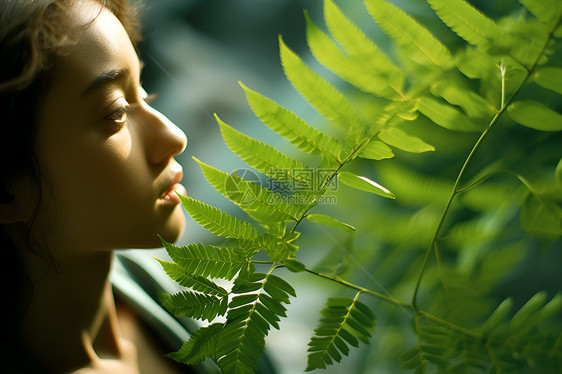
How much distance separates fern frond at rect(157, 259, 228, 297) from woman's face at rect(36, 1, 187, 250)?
0.08 m

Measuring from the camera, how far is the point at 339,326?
0.98ft

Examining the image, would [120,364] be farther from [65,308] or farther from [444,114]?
[444,114]

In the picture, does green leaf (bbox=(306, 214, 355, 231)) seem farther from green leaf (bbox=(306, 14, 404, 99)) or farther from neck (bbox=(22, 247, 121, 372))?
neck (bbox=(22, 247, 121, 372))

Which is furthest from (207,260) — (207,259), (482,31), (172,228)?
(482,31)

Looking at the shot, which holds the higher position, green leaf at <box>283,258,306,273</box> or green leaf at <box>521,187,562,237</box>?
green leaf at <box>521,187,562,237</box>

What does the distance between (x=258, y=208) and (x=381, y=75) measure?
11 cm

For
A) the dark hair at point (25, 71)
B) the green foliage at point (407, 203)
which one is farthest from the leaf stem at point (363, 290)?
the dark hair at point (25, 71)

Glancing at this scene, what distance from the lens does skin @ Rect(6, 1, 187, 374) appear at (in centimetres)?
36

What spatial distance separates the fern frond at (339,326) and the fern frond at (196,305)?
0.21 feet

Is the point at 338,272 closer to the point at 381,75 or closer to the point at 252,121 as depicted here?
the point at 381,75

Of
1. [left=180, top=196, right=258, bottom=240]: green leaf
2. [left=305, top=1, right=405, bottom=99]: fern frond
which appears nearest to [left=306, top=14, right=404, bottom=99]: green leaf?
[left=305, top=1, right=405, bottom=99]: fern frond

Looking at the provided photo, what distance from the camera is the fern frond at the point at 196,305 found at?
1.04 ft

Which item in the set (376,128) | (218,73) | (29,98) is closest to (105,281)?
(29,98)

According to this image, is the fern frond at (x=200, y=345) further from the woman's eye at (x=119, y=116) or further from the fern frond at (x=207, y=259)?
the woman's eye at (x=119, y=116)
